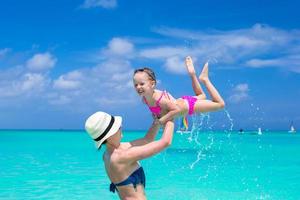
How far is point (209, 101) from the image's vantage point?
5.07 m

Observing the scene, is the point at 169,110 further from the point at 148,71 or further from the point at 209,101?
the point at 209,101

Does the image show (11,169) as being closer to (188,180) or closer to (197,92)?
(188,180)

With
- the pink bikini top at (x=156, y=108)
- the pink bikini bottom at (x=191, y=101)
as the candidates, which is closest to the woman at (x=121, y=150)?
the pink bikini top at (x=156, y=108)

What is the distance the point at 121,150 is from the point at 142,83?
654mm

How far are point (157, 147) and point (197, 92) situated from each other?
1.50m

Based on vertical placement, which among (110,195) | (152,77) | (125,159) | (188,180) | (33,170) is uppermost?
(33,170)

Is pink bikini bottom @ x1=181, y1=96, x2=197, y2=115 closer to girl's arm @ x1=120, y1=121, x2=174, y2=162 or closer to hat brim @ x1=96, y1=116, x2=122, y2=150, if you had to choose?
girl's arm @ x1=120, y1=121, x2=174, y2=162

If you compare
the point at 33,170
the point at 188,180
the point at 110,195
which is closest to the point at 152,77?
the point at 110,195

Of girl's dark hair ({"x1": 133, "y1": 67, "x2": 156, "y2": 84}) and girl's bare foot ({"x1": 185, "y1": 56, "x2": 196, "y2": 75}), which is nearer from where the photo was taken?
girl's dark hair ({"x1": 133, "y1": 67, "x2": 156, "y2": 84})

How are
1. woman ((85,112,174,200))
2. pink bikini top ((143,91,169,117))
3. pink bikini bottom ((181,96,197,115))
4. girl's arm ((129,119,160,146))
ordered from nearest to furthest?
woman ((85,112,174,200)) < girl's arm ((129,119,160,146)) < pink bikini top ((143,91,169,117)) < pink bikini bottom ((181,96,197,115))

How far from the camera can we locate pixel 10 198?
43.5ft

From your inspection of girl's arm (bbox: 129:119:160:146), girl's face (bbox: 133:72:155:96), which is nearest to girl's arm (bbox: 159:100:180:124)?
girl's arm (bbox: 129:119:160:146)

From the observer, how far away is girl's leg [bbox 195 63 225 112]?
5.02 meters

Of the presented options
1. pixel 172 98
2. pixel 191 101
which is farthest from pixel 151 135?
pixel 191 101
